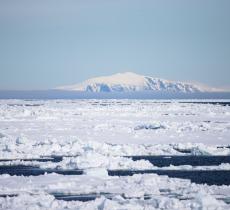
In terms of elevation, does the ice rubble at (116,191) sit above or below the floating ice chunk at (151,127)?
below

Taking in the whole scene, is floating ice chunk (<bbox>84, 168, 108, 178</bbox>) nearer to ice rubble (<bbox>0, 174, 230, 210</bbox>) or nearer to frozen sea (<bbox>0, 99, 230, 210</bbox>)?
frozen sea (<bbox>0, 99, 230, 210</bbox>)

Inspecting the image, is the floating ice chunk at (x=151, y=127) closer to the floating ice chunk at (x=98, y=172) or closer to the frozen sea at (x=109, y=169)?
the frozen sea at (x=109, y=169)

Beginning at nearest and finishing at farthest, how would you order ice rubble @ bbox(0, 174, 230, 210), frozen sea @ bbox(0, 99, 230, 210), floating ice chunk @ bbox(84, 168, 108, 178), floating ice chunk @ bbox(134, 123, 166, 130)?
ice rubble @ bbox(0, 174, 230, 210)
frozen sea @ bbox(0, 99, 230, 210)
floating ice chunk @ bbox(84, 168, 108, 178)
floating ice chunk @ bbox(134, 123, 166, 130)

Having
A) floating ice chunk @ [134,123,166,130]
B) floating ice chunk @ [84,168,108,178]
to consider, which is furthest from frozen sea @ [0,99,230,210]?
floating ice chunk @ [134,123,166,130]

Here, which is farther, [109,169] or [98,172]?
[109,169]

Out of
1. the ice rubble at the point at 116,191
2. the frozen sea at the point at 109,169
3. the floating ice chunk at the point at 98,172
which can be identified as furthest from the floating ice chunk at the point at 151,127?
the ice rubble at the point at 116,191

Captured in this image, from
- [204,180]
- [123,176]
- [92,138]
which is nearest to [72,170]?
[123,176]

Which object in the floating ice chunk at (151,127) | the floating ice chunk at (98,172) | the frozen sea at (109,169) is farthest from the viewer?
the floating ice chunk at (151,127)

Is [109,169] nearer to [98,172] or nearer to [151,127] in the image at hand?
[98,172]

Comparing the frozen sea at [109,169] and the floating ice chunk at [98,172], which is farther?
the floating ice chunk at [98,172]

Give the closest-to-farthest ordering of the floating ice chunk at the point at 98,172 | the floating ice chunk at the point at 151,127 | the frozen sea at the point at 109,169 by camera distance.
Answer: the frozen sea at the point at 109,169 < the floating ice chunk at the point at 98,172 < the floating ice chunk at the point at 151,127

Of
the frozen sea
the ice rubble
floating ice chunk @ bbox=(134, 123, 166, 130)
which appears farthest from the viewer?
floating ice chunk @ bbox=(134, 123, 166, 130)

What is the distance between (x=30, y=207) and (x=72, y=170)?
5100 mm

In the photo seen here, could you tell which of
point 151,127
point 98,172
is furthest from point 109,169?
point 151,127
